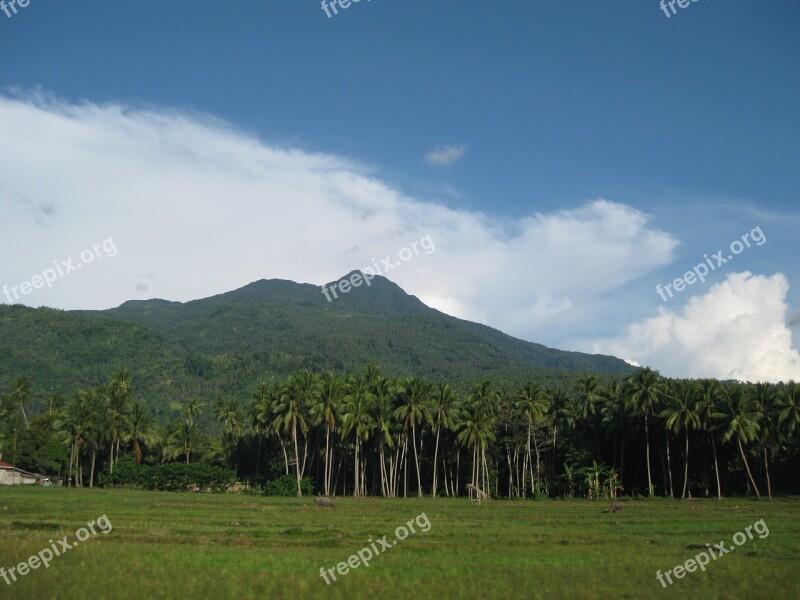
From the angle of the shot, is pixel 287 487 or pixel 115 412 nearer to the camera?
pixel 287 487

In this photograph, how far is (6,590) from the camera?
18.3 m

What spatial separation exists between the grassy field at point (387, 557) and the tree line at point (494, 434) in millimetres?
32684

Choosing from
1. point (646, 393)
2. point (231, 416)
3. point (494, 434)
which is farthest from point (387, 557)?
point (231, 416)

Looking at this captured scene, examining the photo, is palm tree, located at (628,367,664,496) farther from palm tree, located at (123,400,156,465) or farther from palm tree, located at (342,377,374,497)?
palm tree, located at (123,400,156,465)

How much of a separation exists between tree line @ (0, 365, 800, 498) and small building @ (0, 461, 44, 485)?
9.31ft

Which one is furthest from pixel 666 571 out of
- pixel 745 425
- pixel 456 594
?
pixel 745 425

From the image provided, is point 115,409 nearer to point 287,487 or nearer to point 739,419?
point 287,487

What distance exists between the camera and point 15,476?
8769 centimetres

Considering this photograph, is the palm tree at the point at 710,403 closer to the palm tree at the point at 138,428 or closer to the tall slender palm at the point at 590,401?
the tall slender palm at the point at 590,401

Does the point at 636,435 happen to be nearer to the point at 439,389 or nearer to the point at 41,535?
the point at 439,389

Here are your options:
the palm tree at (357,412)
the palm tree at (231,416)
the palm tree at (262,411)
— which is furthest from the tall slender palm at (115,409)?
the palm tree at (357,412)
